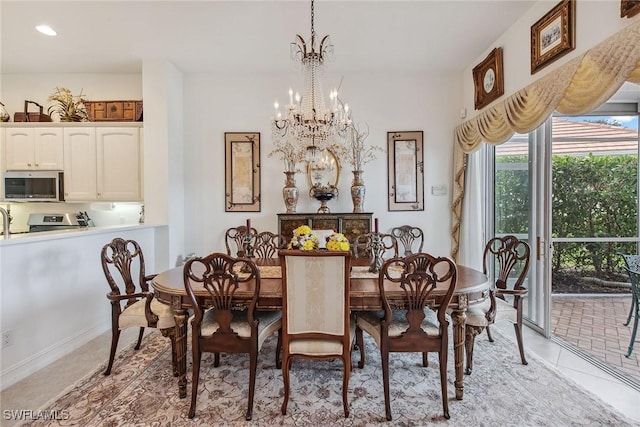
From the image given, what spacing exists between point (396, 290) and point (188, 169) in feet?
11.5

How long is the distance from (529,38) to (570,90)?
1.00m

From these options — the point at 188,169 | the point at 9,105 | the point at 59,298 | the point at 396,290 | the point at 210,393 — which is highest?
the point at 9,105

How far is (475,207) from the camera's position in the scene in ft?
12.7

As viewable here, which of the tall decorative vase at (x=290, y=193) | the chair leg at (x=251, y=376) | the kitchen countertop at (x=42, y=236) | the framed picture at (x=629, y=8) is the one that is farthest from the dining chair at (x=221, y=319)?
the framed picture at (x=629, y=8)

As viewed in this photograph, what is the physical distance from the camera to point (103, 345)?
9.16 ft

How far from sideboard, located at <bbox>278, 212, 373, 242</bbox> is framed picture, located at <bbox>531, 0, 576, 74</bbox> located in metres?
2.24

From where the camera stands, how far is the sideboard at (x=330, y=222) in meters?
3.85

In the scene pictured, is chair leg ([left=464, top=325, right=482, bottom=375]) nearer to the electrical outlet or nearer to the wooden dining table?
the wooden dining table

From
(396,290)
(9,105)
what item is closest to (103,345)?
(396,290)

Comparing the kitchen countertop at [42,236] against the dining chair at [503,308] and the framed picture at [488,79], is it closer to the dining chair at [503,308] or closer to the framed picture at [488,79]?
the dining chair at [503,308]

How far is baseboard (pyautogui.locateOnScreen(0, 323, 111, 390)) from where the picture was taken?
220cm

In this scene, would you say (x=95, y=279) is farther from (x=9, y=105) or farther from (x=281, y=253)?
(x=9, y=105)

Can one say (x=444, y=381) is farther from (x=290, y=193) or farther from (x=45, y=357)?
(x=45, y=357)

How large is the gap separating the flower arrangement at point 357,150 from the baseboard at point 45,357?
11.3ft
